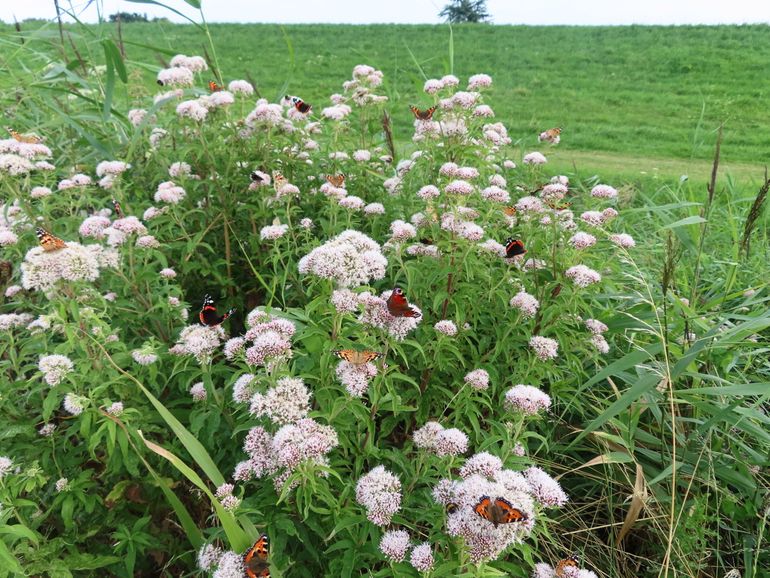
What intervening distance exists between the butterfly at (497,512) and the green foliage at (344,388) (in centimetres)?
24

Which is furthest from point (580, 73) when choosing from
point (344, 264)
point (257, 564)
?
point (257, 564)

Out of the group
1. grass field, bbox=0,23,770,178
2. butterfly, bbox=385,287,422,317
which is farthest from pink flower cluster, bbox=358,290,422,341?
grass field, bbox=0,23,770,178

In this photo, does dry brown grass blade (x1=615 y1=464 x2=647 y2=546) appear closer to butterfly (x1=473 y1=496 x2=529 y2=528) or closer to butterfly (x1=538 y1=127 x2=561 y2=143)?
butterfly (x1=473 y1=496 x2=529 y2=528)

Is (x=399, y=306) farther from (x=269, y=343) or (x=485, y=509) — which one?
(x=485, y=509)

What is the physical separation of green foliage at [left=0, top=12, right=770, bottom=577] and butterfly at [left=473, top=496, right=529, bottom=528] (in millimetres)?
237

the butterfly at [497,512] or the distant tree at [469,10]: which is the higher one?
the distant tree at [469,10]

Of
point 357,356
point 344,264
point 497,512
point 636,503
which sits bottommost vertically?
point 636,503

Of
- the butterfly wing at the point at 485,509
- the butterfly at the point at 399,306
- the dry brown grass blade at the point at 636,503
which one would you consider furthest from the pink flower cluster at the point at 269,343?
the dry brown grass blade at the point at 636,503

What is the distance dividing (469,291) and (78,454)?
2.06 m

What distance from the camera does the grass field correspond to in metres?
9.13

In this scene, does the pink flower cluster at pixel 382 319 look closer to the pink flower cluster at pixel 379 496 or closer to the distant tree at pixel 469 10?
the pink flower cluster at pixel 379 496

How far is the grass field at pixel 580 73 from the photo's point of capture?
913cm

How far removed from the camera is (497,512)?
142 cm

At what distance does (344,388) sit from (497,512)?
0.68 meters
